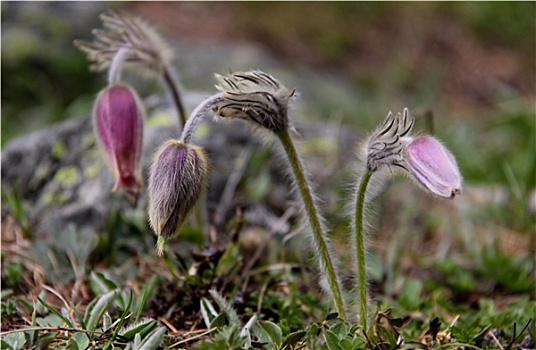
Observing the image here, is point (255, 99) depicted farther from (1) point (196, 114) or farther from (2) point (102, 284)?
(2) point (102, 284)

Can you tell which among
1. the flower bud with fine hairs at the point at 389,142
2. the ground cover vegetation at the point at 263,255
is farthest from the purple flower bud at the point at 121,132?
the flower bud with fine hairs at the point at 389,142

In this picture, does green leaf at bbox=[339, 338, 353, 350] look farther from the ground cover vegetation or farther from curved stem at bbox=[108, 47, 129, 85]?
curved stem at bbox=[108, 47, 129, 85]

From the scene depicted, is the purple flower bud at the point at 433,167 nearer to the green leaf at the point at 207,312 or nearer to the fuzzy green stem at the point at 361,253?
the fuzzy green stem at the point at 361,253

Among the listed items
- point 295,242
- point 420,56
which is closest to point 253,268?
point 295,242

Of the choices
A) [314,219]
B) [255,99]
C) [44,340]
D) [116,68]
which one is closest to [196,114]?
[255,99]

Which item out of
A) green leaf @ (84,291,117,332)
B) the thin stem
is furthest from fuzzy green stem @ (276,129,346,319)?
the thin stem
